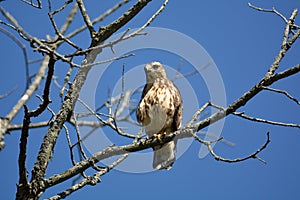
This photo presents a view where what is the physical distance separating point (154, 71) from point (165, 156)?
1.28m

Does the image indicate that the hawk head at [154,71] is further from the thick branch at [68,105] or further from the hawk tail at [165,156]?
the thick branch at [68,105]

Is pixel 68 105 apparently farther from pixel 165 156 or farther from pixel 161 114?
pixel 165 156

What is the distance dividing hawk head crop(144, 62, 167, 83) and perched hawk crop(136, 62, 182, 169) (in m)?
0.18

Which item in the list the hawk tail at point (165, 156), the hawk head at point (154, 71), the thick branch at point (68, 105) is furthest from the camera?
the hawk head at point (154, 71)

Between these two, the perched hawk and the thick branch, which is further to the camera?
the perched hawk

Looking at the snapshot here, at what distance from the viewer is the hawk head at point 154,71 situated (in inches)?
244

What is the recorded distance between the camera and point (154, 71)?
6.23 metres

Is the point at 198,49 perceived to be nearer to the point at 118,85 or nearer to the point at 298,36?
the point at 118,85

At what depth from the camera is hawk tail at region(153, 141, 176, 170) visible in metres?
5.68

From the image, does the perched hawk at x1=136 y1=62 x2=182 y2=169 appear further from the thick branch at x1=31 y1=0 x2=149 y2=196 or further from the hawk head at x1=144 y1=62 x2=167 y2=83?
the thick branch at x1=31 y1=0 x2=149 y2=196

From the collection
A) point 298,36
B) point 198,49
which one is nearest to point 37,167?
point 298,36

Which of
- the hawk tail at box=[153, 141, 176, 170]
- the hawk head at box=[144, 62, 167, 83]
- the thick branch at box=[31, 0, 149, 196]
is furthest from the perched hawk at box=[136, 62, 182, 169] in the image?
the thick branch at box=[31, 0, 149, 196]

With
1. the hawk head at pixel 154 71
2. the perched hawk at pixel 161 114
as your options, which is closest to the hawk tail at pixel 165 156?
the perched hawk at pixel 161 114

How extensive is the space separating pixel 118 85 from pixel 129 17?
1809mm
